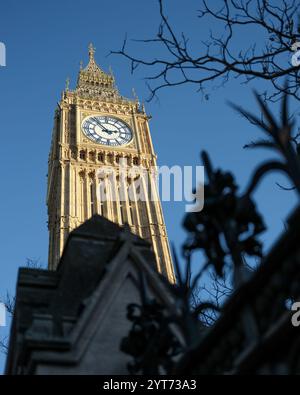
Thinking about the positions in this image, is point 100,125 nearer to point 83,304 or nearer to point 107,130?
point 107,130

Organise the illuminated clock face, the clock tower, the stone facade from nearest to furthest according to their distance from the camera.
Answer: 1. the stone facade
2. the clock tower
3. the illuminated clock face

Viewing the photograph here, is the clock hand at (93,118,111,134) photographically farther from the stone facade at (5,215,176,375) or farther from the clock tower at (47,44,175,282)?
the stone facade at (5,215,176,375)

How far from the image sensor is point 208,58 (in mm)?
6840

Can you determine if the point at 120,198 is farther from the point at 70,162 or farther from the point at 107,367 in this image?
the point at 107,367

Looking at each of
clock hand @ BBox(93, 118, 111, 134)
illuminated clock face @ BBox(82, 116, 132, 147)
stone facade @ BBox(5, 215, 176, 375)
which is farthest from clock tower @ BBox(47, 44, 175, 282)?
stone facade @ BBox(5, 215, 176, 375)

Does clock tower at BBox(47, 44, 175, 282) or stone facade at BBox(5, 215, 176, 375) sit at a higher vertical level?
clock tower at BBox(47, 44, 175, 282)

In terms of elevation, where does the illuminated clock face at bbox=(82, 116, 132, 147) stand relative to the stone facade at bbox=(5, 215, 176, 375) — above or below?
above

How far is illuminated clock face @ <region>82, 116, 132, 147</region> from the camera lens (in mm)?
49953

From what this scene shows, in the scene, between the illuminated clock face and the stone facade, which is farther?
the illuminated clock face

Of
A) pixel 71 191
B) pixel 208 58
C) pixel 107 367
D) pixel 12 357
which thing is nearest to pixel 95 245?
pixel 12 357

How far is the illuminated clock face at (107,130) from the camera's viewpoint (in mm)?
49953

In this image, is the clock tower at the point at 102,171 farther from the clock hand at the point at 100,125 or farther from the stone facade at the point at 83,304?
the stone facade at the point at 83,304

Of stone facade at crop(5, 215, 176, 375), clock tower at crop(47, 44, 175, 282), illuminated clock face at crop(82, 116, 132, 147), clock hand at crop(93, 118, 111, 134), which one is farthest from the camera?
clock hand at crop(93, 118, 111, 134)
